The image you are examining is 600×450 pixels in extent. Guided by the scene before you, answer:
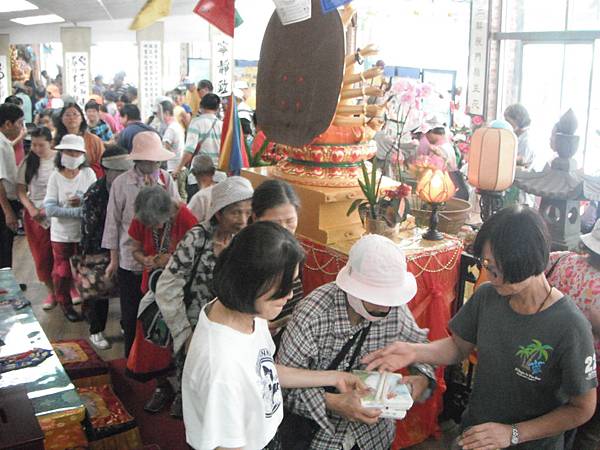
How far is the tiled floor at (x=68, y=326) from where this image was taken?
137 inches

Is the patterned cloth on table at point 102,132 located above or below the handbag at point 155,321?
above

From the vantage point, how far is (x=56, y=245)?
4809 millimetres

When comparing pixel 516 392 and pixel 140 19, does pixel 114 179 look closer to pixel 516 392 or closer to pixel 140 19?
pixel 140 19

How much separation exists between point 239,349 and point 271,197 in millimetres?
1192

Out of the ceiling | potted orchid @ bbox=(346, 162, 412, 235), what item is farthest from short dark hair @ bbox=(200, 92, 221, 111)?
potted orchid @ bbox=(346, 162, 412, 235)

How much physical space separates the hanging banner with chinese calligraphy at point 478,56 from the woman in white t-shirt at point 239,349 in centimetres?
784

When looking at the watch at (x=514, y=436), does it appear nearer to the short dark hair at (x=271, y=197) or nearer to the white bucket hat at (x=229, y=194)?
Result: the short dark hair at (x=271, y=197)

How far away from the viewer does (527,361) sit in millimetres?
1859

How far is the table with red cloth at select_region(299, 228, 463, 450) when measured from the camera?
3.33 metres

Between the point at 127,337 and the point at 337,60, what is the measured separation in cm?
223

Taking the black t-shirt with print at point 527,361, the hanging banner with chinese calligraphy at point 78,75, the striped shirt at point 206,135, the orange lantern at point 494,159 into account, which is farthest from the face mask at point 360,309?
the hanging banner with chinese calligraphy at point 78,75

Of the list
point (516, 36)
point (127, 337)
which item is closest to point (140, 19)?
point (127, 337)

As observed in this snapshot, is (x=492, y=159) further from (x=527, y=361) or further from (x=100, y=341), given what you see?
(x=100, y=341)

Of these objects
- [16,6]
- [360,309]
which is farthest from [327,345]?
[16,6]
